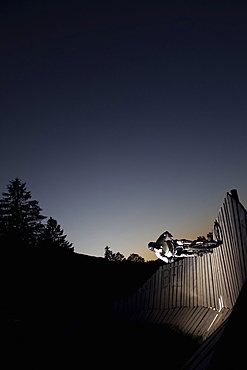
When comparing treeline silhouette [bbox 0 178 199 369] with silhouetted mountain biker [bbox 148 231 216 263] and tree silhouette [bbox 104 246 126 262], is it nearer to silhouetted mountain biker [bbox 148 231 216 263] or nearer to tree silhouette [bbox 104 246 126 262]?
silhouetted mountain biker [bbox 148 231 216 263]

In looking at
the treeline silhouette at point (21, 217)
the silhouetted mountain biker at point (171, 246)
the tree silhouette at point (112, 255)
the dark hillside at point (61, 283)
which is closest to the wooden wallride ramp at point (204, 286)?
the silhouetted mountain biker at point (171, 246)

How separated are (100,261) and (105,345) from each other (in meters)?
14.1

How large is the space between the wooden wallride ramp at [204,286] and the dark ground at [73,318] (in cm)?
63

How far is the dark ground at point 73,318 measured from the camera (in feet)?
21.4

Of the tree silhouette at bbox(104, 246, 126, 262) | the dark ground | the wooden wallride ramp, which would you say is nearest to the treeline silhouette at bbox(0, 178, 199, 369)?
the dark ground

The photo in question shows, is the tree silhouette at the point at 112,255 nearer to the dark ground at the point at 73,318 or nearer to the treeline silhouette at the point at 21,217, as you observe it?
the treeline silhouette at the point at 21,217

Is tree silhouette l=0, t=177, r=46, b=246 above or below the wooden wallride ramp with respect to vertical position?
above

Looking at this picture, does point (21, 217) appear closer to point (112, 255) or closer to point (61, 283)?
point (61, 283)

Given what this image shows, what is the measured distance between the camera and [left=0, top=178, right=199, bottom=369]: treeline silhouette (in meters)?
6.75

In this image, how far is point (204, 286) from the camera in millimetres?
7477

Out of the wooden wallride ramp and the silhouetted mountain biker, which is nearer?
the wooden wallride ramp

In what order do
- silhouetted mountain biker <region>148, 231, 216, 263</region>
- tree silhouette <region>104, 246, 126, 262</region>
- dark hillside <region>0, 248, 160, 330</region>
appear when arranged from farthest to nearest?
1. tree silhouette <region>104, 246, 126, 262</region>
2. dark hillside <region>0, 248, 160, 330</region>
3. silhouetted mountain biker <region>148, 231, 216, 263</region>

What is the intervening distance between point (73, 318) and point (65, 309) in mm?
910

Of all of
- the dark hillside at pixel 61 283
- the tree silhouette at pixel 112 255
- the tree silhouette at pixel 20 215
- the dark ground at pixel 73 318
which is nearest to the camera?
the dark ground at pixel 73 318
